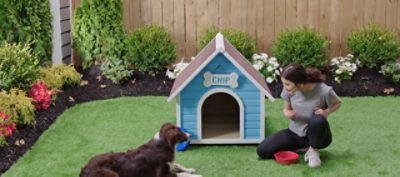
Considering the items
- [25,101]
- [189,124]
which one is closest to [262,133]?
[189,124]

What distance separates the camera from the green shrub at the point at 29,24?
7379 millimetres

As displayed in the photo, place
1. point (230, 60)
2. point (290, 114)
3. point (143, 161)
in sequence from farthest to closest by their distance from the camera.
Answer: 1. point (230, 60)
2. point (290, 114)
3. point (143, 161)

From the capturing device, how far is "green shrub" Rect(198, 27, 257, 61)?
27.4 feet

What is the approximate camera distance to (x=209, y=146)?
Answer: 5848 millimetres

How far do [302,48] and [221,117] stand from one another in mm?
2154

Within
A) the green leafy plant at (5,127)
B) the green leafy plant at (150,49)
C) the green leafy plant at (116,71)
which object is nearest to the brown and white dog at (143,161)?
the green leafy plant at (5,127)

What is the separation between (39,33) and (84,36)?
88cm

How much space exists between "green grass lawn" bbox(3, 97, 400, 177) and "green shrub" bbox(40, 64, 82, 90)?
439mm

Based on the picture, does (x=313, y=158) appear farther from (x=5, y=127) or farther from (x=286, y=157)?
(x=5, y=127)

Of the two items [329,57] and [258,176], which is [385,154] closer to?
[258,176]

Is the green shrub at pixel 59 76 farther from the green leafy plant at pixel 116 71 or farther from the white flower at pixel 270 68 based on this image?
the white flower at pixel 270 68

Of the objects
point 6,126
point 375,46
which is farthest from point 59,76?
point 375,46

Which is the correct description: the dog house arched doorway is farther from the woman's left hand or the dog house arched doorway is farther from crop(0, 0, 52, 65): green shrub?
crop(0, 0, 52, 65): green shrub

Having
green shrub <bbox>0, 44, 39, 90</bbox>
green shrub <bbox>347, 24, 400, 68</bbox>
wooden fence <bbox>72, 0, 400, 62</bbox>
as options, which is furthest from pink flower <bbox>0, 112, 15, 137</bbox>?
green shrub <bbox>347, 24, 400, 68</bbox>
